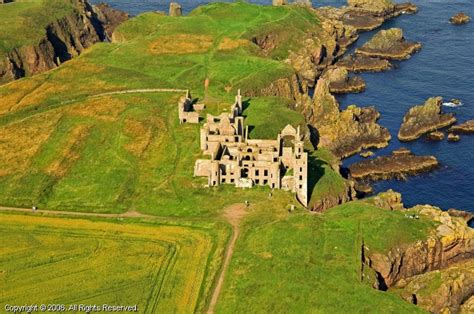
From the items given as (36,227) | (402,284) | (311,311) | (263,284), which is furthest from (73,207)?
(402,284)

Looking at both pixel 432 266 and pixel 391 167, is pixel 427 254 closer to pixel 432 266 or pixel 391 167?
pixel 432 266

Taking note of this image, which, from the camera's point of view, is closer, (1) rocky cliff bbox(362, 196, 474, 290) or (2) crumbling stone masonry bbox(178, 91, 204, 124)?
(1) rocky cliff bbox(362, 196, 474, 290)

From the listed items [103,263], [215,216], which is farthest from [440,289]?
[103,263]

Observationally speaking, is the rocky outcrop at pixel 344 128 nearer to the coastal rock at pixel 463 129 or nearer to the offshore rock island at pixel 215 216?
the offshore rock island at pixel 215 216

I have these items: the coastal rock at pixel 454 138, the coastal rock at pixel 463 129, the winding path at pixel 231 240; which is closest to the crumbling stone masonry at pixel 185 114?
the winding path at pixel 231 240

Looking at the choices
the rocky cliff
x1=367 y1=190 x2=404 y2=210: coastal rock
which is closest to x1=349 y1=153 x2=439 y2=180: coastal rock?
x1=367 y1=190 x2=404 y2=210: coastal rock

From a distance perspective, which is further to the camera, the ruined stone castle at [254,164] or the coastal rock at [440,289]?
the ruined stone castle at [254,164]

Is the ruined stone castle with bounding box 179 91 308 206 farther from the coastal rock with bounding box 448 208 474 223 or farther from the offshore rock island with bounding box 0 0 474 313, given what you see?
the coastal rock with bounding box 448 208 474 223
